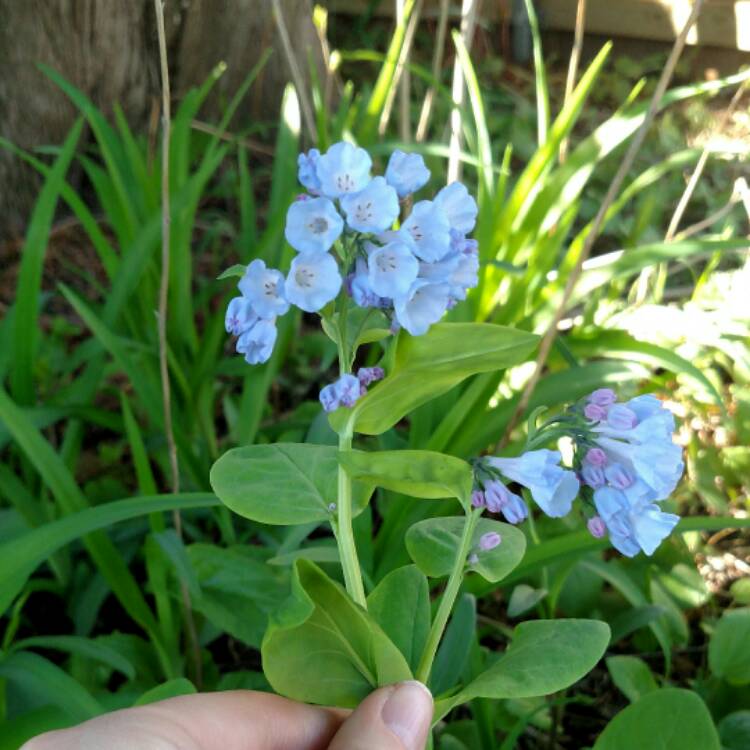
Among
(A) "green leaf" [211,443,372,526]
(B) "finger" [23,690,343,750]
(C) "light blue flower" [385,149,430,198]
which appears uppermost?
(C) "light blue flower" [385,149,430,198]

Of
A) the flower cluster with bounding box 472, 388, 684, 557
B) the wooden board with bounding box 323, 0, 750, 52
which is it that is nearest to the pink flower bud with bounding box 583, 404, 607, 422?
Result: the flower cluster with bounding box 472, 388, 684, 557

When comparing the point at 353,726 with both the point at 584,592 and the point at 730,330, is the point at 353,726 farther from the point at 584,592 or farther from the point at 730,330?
the point at 730,330

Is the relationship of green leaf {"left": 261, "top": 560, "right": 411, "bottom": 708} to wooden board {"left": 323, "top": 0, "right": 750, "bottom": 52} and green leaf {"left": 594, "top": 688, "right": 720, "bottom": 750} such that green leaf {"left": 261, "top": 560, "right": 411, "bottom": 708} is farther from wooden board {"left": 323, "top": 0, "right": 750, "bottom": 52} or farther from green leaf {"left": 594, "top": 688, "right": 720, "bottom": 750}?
wooden board {"left": 323, "top": 0, "right": 750, "bottom": 52}

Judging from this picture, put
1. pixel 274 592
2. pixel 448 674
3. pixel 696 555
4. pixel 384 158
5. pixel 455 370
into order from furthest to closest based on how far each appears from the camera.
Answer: pixel 384 158, pixel 696 555, pixel 274 592, pixel 448 674, pixel 455 370

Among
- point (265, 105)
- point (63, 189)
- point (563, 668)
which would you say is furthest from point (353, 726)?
point (265, 105)

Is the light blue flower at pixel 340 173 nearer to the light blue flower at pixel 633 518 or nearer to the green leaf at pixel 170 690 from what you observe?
the light blue flower at pixel 633 518

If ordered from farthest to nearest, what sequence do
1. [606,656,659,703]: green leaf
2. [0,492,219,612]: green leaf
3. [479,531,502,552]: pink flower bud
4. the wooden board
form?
the wooden board, [606,656,659,703]: green leaf, [0,492,219,612]: green leaf, [479,531,502,552]: pink flower bud

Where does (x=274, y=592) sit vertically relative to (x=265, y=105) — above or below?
below

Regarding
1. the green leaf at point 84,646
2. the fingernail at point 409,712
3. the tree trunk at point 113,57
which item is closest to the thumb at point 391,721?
the fingernail at point 409,712
